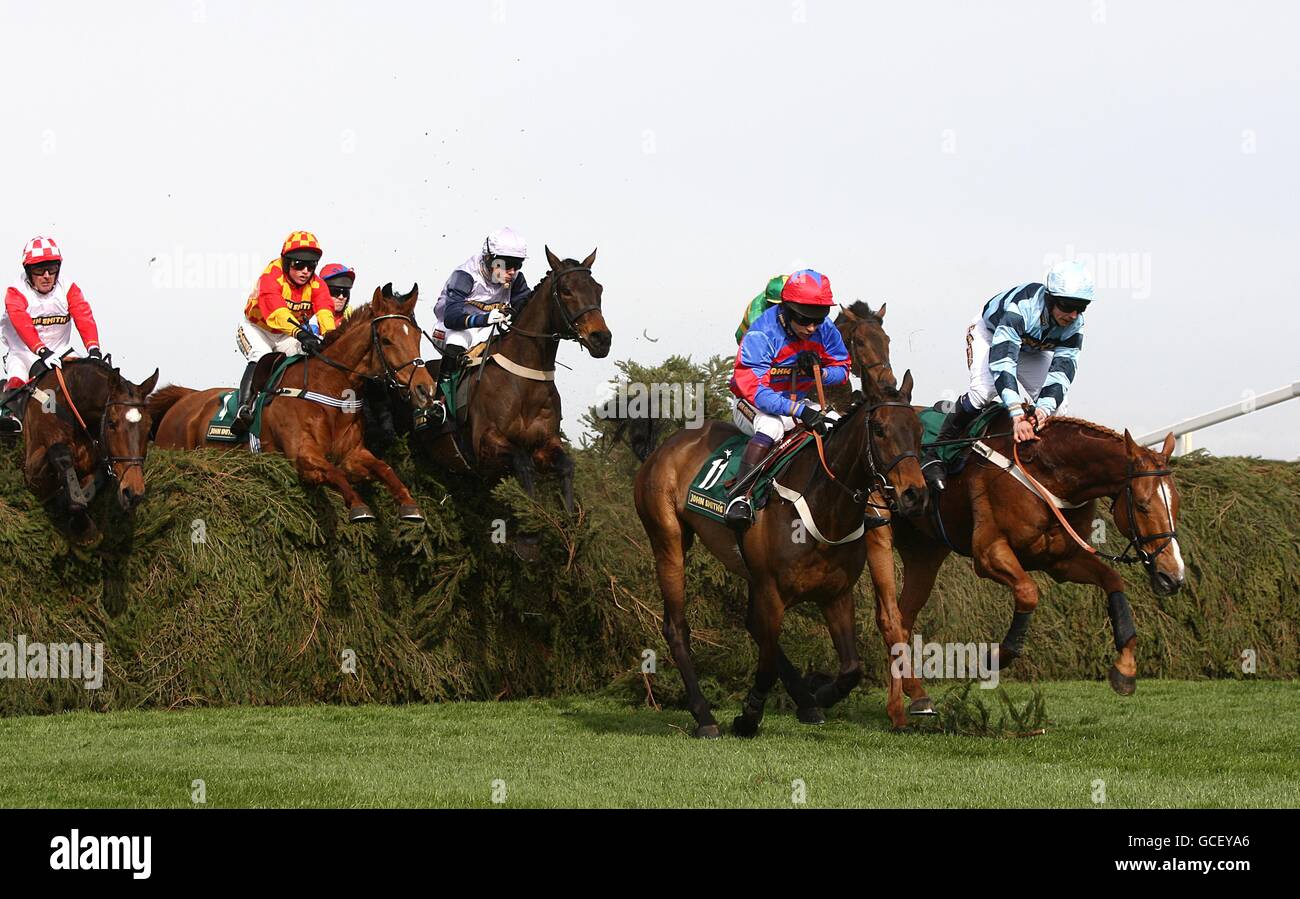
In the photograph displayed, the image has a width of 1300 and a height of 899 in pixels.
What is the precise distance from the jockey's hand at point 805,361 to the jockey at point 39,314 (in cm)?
527

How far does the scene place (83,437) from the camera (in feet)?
37.0

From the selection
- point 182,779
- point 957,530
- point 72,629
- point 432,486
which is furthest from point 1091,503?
point 72,629

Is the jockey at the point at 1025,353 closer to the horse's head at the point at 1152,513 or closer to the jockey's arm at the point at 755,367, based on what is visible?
the horse's head at the point at 1152,513

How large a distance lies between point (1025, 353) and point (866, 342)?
57.7 inches

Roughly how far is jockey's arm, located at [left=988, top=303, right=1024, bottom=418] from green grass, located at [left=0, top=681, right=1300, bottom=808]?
6.85 feet

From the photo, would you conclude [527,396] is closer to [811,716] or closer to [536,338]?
[536,338]

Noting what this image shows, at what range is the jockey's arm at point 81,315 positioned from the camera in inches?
474

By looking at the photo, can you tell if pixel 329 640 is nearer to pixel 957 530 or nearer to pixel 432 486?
pixel 432 486

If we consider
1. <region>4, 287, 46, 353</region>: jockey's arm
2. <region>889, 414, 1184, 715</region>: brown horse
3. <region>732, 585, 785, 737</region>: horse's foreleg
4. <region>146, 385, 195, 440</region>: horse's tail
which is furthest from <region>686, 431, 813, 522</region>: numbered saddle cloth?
<region>146, 385, 195, 440</region>: horse's tail

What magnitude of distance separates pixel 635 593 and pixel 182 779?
15.2ft

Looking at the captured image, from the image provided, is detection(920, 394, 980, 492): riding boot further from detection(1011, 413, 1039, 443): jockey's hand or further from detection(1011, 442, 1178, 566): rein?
detection(1011, 442, 1178, 566): rein

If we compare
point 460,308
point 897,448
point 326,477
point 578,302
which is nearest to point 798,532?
point 897,448

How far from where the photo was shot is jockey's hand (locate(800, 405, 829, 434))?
9.32 m

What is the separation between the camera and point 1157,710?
11594 millimetres
